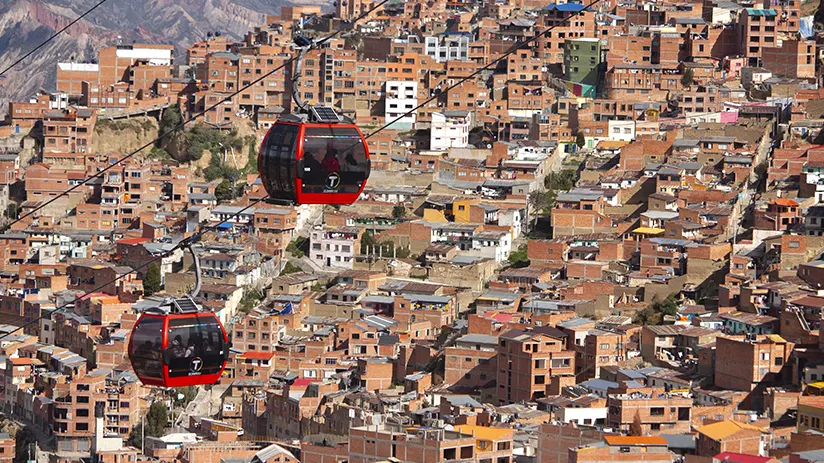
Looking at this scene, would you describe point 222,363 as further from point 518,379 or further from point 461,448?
point 518,379

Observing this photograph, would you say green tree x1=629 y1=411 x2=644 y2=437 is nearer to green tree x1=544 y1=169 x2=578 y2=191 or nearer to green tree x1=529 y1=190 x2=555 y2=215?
green tree x1=529 y1=190 x2=555 y2=215

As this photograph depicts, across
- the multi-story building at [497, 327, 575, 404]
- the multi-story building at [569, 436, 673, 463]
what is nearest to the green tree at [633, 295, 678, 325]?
the multi-story building at [497, 327, 575, 404]

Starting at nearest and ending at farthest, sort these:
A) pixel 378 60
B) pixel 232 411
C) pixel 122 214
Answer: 1. pixel 232 411
2. pixel 122 214
3. pixel 378 60

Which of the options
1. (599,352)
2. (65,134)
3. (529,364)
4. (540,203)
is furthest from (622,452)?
(65,134)

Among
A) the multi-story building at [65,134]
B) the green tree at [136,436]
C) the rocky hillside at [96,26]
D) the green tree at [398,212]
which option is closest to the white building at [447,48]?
the multi-story building at [65,134]

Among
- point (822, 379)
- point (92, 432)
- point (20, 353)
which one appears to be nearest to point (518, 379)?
point (822, 379)

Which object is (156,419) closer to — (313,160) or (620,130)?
(620,130)
